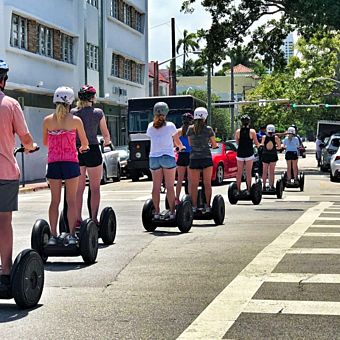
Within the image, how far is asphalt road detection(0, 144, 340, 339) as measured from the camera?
564 centimetres

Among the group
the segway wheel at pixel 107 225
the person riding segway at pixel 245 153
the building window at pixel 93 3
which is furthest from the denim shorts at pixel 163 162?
the building window at pixel 93 3

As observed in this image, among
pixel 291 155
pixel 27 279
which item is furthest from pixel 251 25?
pixel 27 279

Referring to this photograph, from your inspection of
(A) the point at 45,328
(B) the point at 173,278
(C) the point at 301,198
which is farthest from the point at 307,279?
(C) the point at 301,198

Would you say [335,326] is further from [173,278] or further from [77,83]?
[77,83]

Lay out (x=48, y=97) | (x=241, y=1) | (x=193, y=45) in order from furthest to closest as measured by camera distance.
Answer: (x=193, y=45), (x=241, y=1), (x=48, y=97)

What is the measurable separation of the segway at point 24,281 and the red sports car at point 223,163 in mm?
18310

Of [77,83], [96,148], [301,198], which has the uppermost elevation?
[77,83]

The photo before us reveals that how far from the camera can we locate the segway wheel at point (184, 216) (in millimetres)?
10867

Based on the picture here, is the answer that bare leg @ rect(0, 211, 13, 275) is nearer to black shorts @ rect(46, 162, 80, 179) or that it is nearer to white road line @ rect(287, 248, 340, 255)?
black shorts @ rect(46, 162, 80, 179)

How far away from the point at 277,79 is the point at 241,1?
38.2m

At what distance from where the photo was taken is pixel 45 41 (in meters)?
33.2

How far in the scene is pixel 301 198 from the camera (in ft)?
59.2

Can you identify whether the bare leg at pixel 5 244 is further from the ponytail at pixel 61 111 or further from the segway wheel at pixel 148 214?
the segway wheel at pixel 148 214

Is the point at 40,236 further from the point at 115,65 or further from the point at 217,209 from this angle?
the point at 115,65
